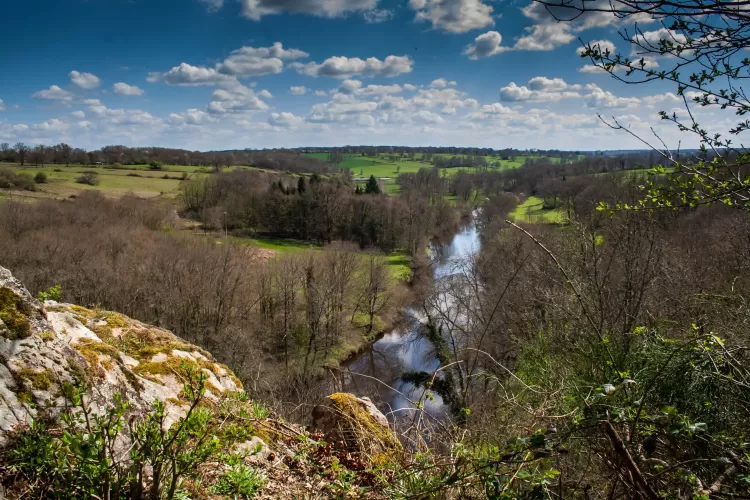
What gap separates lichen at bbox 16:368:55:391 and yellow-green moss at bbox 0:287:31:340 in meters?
0.31

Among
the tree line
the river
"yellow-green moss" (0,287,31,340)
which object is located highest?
"yellow-green moss" (0,287,31,340)

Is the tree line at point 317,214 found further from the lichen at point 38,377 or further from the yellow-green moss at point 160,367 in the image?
the lichen at point 38,377

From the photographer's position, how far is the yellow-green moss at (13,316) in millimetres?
3174

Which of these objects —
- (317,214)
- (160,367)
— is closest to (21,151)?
(317,214)

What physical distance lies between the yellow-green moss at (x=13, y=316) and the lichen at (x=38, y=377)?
31cm

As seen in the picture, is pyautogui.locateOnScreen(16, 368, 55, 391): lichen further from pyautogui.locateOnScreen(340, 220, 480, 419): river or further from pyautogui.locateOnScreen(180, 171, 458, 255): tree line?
pyautogui.locateOnScreen(180, 171, 458, 255): tree line

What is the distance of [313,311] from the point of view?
27.5m

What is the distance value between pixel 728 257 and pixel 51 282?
1131 inches

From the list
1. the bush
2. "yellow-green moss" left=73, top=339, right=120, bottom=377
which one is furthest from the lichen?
the bush

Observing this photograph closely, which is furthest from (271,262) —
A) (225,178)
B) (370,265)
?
(225,178)

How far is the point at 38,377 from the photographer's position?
3.06 m

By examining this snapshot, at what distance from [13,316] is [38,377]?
53cm

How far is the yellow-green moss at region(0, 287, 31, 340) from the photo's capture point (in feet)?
10.4

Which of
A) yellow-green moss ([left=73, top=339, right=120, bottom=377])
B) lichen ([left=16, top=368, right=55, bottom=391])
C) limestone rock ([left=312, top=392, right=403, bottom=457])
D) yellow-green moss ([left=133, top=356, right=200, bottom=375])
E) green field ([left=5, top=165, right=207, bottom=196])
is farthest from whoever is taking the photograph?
green field ([left=5, top=165, right=207, bottom=196])
